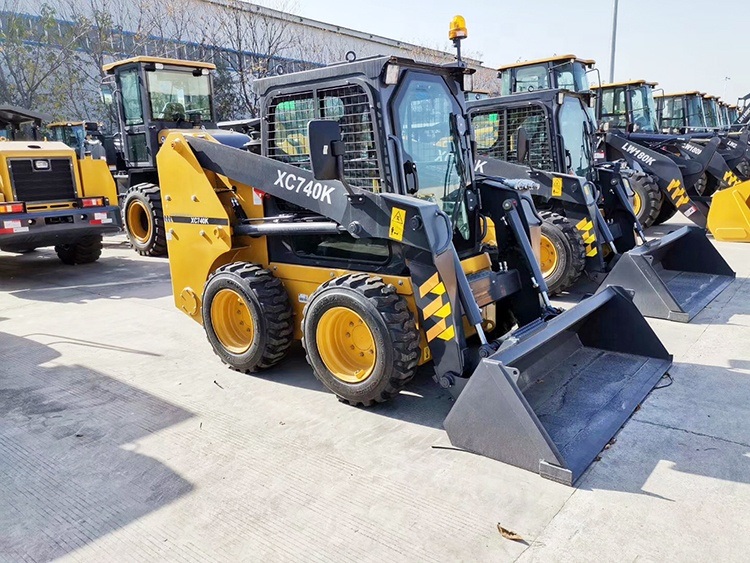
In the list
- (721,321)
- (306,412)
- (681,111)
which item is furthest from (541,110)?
(681,111)

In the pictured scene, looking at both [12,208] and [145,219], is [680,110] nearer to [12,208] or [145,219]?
[145,219]

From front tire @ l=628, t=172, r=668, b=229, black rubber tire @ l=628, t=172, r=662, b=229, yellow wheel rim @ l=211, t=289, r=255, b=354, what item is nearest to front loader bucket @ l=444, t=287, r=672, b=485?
yellow wheel rim @ l=211, t=289, r=255, b=354

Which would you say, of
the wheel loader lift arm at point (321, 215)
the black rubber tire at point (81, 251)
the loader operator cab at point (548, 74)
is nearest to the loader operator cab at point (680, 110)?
the loader operator cab at point (548, 74)

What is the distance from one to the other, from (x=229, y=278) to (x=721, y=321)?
4551 mm

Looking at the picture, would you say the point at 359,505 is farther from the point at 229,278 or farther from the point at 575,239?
the point at 575,239

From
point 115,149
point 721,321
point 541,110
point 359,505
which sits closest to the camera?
point 359,505

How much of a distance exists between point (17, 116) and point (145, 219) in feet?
7.95

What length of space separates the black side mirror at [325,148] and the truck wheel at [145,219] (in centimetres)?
675

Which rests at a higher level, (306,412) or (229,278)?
(229,278)

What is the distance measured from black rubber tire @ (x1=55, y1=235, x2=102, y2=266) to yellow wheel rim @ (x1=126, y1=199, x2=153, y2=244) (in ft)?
2.63

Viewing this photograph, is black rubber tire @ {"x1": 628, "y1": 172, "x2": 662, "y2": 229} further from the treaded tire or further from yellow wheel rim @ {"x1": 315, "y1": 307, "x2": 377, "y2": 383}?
yellow wheel rim @ {"x1": 315, "y1": 307, "x2": 377, "y2": 383}

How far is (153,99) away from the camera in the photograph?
9664 millimetres

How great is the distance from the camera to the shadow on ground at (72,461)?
2.85 m

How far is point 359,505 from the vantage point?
2.94 meters
